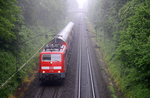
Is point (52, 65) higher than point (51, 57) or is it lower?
lower

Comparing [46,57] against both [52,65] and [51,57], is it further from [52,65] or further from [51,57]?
[52,65]

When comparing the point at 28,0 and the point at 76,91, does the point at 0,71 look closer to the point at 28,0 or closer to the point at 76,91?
the point at 76,91

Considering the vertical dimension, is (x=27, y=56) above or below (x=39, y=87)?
above

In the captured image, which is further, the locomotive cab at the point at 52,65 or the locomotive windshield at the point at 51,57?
the locomotive windshield at the point at 51,57

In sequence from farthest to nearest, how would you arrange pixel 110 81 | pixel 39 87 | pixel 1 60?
pixel 110 81, pixel 39 87, pixel 1 60

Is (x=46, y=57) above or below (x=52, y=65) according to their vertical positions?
above

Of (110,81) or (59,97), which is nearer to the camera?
(59,97)

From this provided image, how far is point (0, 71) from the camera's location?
16297 millimetres

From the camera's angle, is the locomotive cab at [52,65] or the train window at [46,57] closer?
the locomotive cab at [52,65]

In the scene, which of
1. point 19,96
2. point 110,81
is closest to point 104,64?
point 110,81

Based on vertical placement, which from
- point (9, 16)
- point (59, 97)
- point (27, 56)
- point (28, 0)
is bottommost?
point (59, 97)

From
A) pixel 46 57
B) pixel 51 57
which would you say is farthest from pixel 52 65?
pixel 46 57

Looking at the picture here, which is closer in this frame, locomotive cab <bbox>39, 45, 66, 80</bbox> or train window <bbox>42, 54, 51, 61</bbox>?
locomotive cab <bbox>39, 45, 66, 80</bbox>

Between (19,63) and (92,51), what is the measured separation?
15.4 m
